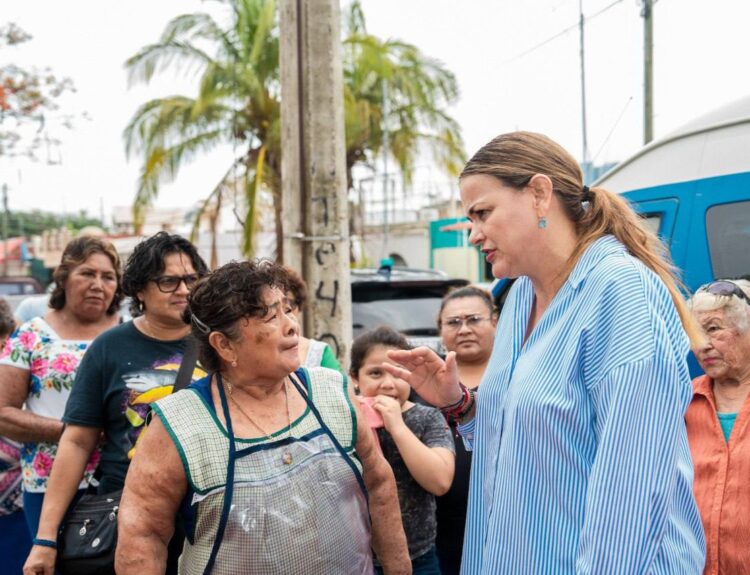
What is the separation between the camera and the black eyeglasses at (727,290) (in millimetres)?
3020

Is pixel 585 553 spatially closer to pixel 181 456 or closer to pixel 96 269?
pixel 181 456

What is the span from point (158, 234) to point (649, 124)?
11462 millimetres

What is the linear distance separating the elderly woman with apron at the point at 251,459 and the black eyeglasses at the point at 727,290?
4.60ft

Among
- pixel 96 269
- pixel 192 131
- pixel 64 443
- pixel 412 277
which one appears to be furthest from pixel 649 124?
pixel 64 443

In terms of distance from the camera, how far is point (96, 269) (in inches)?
165

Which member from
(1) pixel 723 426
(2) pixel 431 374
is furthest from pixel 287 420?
(1) pixel 723 426

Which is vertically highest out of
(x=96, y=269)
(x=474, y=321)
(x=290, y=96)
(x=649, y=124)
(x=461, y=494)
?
(x=649, y=124)

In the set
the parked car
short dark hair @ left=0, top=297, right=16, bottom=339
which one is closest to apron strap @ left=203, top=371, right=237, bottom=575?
short dark hair @ left=0, top=297, right=16, bottom=339

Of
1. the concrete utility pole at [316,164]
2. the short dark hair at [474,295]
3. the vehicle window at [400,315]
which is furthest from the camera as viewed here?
the vehicle window at [400,315]

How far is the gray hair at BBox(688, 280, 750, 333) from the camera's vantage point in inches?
118

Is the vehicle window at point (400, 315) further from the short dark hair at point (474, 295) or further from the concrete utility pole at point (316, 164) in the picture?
the short dark hair at point (474, 295)

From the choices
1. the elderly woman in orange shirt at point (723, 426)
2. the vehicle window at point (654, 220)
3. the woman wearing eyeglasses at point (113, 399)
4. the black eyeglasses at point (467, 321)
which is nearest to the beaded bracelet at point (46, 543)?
the woman wearing eyeglasses at point (113, 399)

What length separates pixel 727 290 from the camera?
3.03 m

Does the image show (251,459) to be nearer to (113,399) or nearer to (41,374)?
(113,399)
